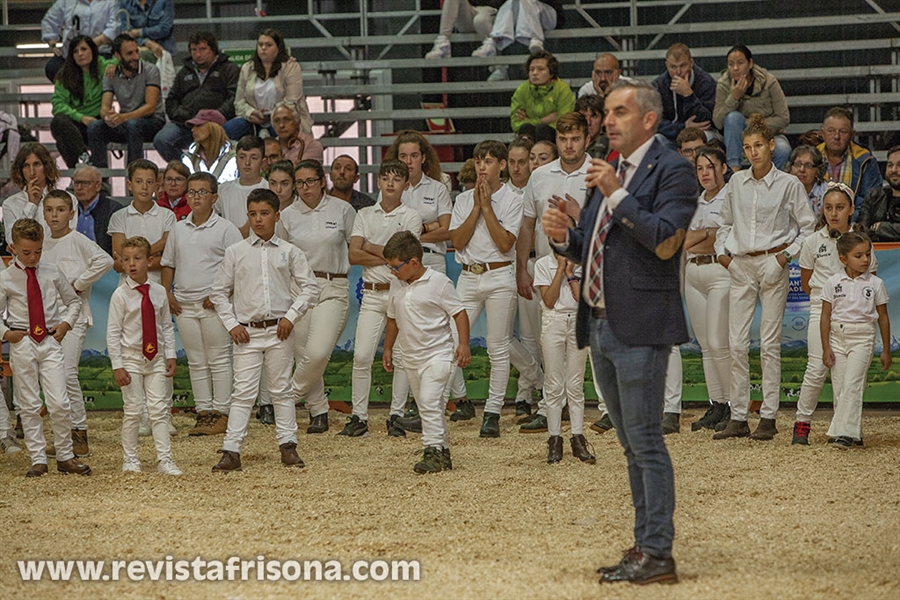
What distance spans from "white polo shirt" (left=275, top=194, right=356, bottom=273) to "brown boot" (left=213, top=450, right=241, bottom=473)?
6.78 feet

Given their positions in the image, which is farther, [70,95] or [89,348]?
[70,95]

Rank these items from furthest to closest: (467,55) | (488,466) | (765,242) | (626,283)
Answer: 1. (467,55)
2. (765,242)
3. (488,466)
4. (626,283)

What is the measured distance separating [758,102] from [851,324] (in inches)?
154

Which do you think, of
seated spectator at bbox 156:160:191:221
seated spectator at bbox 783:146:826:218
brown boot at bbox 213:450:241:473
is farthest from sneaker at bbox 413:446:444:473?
seated spectator at bbox 783:146:826:218

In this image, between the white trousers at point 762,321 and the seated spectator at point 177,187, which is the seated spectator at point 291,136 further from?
the white trousers at point 762,321

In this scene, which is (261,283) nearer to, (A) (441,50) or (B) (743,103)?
(B) (743,103)

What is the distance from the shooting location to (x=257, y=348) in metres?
7.86

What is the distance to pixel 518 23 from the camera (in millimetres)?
13664

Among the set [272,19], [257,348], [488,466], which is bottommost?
[488,466]

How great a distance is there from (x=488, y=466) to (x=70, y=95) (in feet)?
24.9

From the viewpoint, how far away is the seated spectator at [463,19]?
13.9m

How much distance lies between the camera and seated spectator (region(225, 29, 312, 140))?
479 inches

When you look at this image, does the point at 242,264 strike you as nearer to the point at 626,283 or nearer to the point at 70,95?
the point at 626,283

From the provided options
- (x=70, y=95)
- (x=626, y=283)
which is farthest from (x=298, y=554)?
(x=70, y=95)
